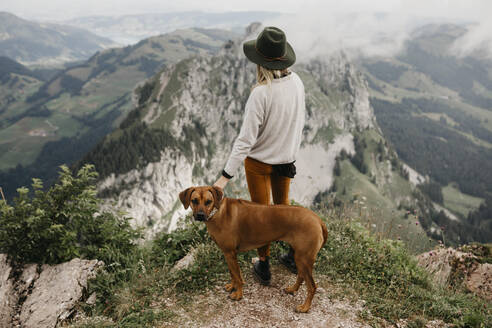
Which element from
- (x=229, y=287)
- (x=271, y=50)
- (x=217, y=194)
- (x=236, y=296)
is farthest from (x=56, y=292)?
(x=271, y=50)

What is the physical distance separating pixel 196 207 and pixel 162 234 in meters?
4.83

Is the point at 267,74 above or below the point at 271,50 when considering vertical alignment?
below

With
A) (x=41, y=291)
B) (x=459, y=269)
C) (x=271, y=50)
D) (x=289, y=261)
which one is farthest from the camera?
(x=459, y=269)

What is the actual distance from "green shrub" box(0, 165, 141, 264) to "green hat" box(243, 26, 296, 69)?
18.8 feet

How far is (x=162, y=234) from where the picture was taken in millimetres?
9375

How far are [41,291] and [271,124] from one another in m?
6.86

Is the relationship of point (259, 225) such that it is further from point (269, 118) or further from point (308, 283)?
point (269, 118)

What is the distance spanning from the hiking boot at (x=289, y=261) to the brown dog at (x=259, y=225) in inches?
54.7

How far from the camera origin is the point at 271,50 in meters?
5.14

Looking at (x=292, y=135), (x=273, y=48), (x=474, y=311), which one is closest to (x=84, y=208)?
(x=292, y=135)

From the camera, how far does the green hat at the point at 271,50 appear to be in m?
5.11

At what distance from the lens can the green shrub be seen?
7.09m

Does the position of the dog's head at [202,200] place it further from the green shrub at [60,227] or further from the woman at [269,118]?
the green shrub at [60,227]

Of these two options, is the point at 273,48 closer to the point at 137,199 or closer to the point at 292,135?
the point at 292,135
